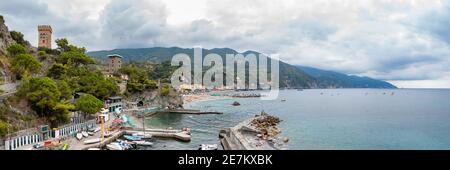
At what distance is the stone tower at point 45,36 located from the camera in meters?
60.8

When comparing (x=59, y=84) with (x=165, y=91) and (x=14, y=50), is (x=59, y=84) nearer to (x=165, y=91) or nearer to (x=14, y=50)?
(x=14, y=50)

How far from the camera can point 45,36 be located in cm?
6100

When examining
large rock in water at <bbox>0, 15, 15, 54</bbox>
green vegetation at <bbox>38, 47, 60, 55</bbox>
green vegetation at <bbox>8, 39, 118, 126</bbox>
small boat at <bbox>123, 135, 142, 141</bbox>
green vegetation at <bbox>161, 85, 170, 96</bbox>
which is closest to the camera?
green vegetation at <bbox>8, 39, 118, 126</bbox>

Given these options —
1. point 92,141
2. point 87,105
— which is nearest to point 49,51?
point 87,105

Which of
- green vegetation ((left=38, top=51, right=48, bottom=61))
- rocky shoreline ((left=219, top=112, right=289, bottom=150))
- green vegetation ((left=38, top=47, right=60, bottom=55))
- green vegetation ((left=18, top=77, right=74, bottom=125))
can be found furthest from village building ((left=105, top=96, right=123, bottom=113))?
rocky shoreline ((left=219, top=112, right=289, bottom=150))

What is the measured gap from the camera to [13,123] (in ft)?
83.6

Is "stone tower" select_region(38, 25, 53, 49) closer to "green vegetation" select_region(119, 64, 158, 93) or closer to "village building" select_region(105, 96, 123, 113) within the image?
"green vegetation" select_region(119, 64, 158, 93)

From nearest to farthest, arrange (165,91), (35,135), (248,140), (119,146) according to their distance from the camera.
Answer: (35,135) < (119,146) < (248,140) < (165,91)

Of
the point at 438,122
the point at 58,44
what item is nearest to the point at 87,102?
the point at 58,44

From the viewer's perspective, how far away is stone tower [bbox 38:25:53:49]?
6078 cm

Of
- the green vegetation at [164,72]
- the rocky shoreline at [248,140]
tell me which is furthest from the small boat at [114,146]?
the green vegetation at [164,72]
